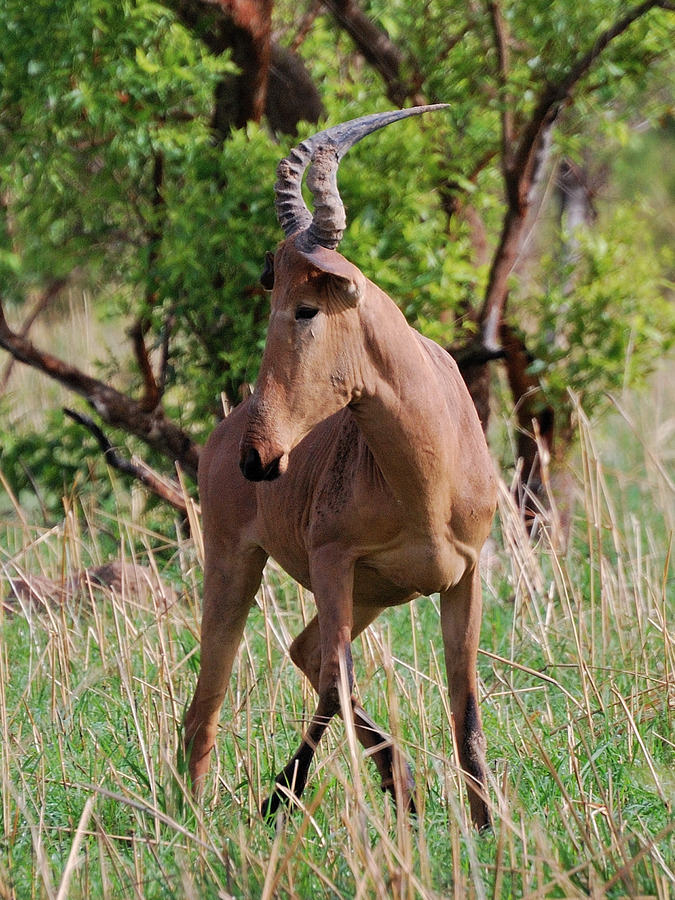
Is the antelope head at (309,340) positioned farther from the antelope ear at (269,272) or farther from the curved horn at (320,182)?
the antelope ear at (269,272)

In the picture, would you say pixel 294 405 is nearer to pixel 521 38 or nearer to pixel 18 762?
pixel 18 762

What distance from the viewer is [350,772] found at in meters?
4.09

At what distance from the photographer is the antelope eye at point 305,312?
3246mm

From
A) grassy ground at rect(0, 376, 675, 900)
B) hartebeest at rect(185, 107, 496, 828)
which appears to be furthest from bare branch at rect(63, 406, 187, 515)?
hartebeest at rect(185, 107, 496, 828)

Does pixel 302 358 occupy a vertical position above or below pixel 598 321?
above

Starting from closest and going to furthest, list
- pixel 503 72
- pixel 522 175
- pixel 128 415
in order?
pixel 503 72 < pixel 522 175 < pixel 128 415

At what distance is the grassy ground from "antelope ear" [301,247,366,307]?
95 centimetres

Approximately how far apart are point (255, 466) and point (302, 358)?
0.31m

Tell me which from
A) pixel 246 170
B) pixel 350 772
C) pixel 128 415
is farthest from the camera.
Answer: pixel 128 415

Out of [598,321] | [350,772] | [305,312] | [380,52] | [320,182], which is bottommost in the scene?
[350,772]

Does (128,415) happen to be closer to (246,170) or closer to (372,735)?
(246,170)

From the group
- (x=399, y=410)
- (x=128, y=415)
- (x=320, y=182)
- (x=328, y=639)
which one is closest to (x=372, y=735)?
(x=328, y=639)

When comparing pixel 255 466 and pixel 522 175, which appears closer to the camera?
pixel 255 466

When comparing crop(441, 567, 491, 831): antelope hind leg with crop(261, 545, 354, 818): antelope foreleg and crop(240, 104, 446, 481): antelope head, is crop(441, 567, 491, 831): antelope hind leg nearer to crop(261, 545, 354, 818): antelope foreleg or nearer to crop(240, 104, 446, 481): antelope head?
crop(261, 545, 354, 818): antelope foreleg
